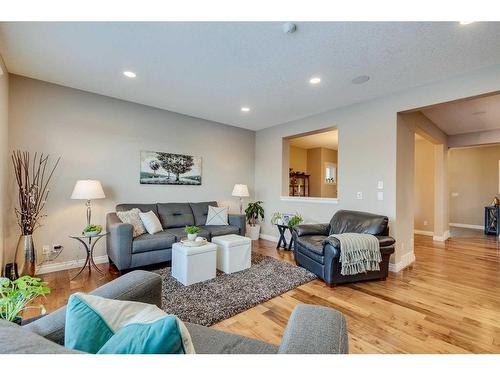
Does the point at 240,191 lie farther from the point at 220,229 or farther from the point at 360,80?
the point at 360,80

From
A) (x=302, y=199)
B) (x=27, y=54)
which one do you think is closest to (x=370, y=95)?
(x=302, y=199)

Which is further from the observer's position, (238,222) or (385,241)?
(238,222)

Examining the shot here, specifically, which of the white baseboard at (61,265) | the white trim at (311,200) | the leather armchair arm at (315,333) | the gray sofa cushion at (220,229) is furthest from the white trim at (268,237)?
the leather armchair arm at (315,333)

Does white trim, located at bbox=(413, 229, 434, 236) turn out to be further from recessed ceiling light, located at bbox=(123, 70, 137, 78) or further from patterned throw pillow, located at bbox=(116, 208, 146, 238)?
recessed ceiling light, located at bbox=(123, 70, 137, 78)

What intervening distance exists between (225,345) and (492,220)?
7.80 meters

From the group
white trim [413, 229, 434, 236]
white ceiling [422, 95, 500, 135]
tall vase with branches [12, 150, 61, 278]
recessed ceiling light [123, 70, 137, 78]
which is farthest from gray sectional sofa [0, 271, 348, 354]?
white trim [413, 229, 434, 236]

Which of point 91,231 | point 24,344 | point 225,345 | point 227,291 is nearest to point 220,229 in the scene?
point 227,291

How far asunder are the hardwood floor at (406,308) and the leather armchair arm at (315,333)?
3.33ft

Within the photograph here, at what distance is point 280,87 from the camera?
3205 millimetres

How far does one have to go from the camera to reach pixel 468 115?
13.6 ft

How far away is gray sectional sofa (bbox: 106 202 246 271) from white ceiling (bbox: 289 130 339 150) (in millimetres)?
3149

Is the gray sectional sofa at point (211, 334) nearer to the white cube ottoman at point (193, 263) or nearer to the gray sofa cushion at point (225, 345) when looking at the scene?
the gray sofa cushion at point (225, 345)

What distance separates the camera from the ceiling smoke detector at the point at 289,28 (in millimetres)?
1937
